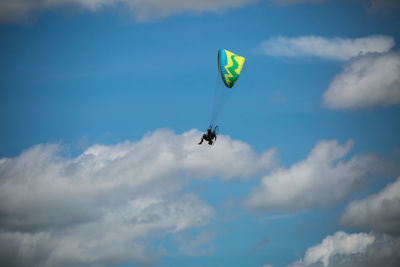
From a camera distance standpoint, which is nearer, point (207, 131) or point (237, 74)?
point (207, 131)

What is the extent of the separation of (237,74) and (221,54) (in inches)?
135

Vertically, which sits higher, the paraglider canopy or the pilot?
the paraglider canopy

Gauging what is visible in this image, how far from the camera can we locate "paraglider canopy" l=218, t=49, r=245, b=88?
3263 inches

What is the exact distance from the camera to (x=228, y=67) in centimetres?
8356

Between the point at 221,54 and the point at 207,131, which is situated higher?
the point at 221,54

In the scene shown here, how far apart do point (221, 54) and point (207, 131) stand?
530 inches

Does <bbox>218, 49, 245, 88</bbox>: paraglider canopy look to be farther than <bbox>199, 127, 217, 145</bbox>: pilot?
Yes

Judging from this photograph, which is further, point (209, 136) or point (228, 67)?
point (228, 67)

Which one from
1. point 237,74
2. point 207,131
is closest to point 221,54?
point 237,74

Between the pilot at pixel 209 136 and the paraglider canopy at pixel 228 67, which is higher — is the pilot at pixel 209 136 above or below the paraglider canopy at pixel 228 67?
below

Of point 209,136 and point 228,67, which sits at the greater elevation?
point 228,67

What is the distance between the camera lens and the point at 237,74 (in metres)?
83.9

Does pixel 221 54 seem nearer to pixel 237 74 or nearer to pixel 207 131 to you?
pixel 237 74

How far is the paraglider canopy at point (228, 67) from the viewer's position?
82.9 metres
